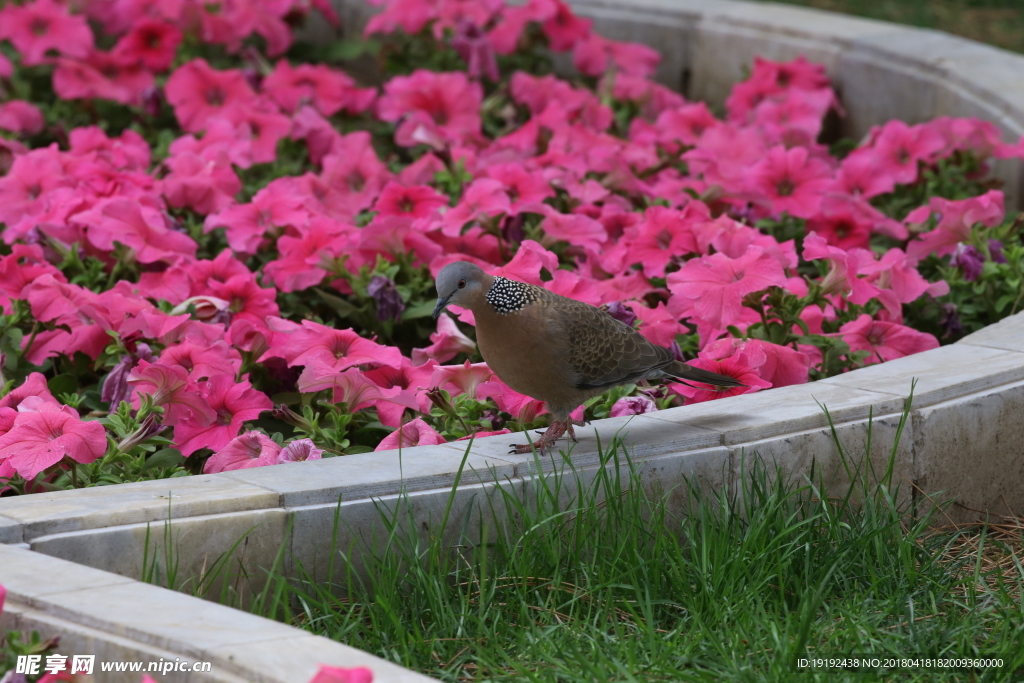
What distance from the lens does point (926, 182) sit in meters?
A: 4.45

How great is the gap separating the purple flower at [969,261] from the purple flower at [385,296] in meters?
1.64

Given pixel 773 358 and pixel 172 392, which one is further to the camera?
pixel 773 358

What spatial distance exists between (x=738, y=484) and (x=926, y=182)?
2.36 meters

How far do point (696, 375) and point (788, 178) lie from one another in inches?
60.2

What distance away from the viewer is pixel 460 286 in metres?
2.49

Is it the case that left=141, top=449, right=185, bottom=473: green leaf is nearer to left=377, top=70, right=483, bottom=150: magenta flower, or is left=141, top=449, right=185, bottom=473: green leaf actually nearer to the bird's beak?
the bird's beak

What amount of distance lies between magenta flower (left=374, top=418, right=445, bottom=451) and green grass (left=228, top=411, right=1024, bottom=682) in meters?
0.34

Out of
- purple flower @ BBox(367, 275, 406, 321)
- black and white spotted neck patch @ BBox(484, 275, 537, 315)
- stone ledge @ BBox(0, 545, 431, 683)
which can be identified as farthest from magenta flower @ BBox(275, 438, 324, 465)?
purple flower @ BBox(367, 275, 406, 321)

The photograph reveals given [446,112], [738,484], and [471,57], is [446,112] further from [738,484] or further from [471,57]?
[738,484]

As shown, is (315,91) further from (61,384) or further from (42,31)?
(61,384)

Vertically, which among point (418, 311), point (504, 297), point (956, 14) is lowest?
point (956, 14)

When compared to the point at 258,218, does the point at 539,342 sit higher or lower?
higher

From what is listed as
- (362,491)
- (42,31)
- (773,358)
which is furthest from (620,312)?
(42,31)

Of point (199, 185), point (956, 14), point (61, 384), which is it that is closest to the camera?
point (61, 384)
